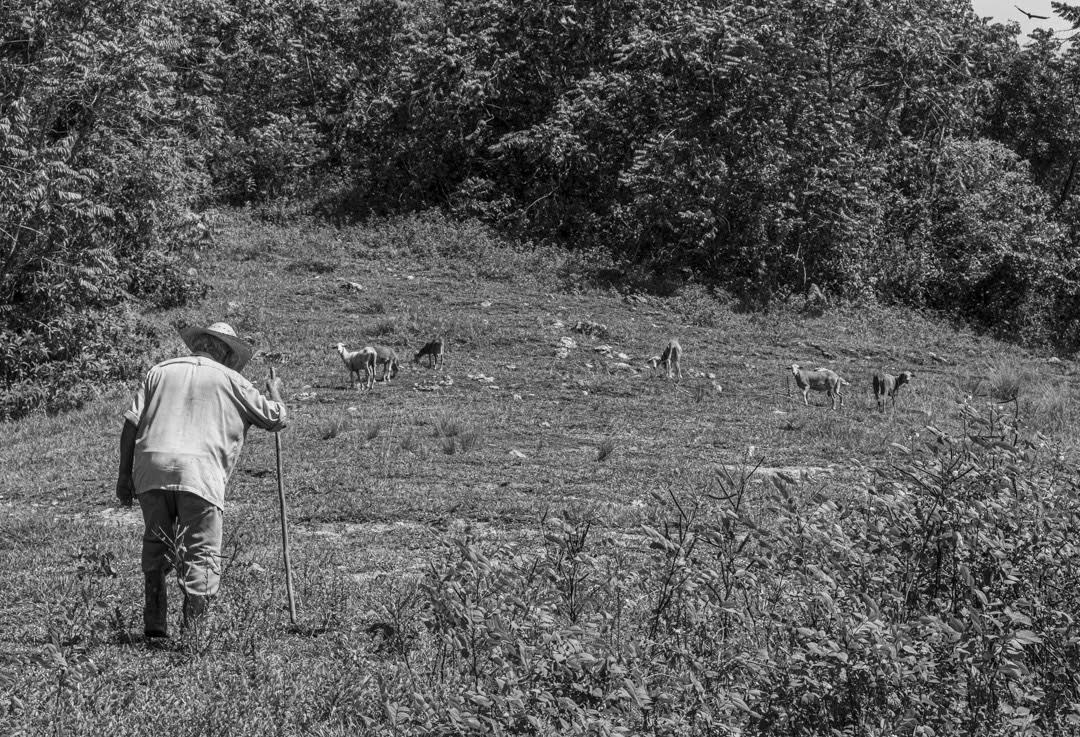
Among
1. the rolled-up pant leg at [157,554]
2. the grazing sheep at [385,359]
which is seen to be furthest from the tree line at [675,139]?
the rolled-up pant leg at [157,554]

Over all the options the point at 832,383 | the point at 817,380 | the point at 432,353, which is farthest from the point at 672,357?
the point at 432,353

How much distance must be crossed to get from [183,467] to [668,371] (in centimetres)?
1212

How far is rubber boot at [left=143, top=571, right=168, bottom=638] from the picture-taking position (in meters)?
5.67

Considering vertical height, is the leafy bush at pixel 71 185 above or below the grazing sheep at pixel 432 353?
above

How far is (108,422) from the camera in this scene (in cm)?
1369

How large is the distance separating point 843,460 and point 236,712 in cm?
863

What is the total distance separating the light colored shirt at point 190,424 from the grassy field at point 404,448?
1.85 feet

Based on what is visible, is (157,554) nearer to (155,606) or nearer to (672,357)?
(155,606)

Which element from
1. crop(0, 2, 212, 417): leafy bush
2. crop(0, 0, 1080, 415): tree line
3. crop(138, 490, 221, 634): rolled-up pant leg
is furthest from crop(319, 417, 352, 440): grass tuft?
crop(0, 0, 1080, 415): tree line

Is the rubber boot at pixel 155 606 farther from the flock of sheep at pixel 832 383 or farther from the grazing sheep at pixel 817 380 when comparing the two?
the grazing sheep at pixel 817 380

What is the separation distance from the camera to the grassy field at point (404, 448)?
517 cm

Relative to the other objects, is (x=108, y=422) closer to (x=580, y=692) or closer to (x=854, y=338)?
(x=580, y=692)

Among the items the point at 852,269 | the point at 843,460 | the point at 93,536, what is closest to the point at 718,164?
the point at 852,269

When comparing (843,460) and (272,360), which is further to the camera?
(272,360)
